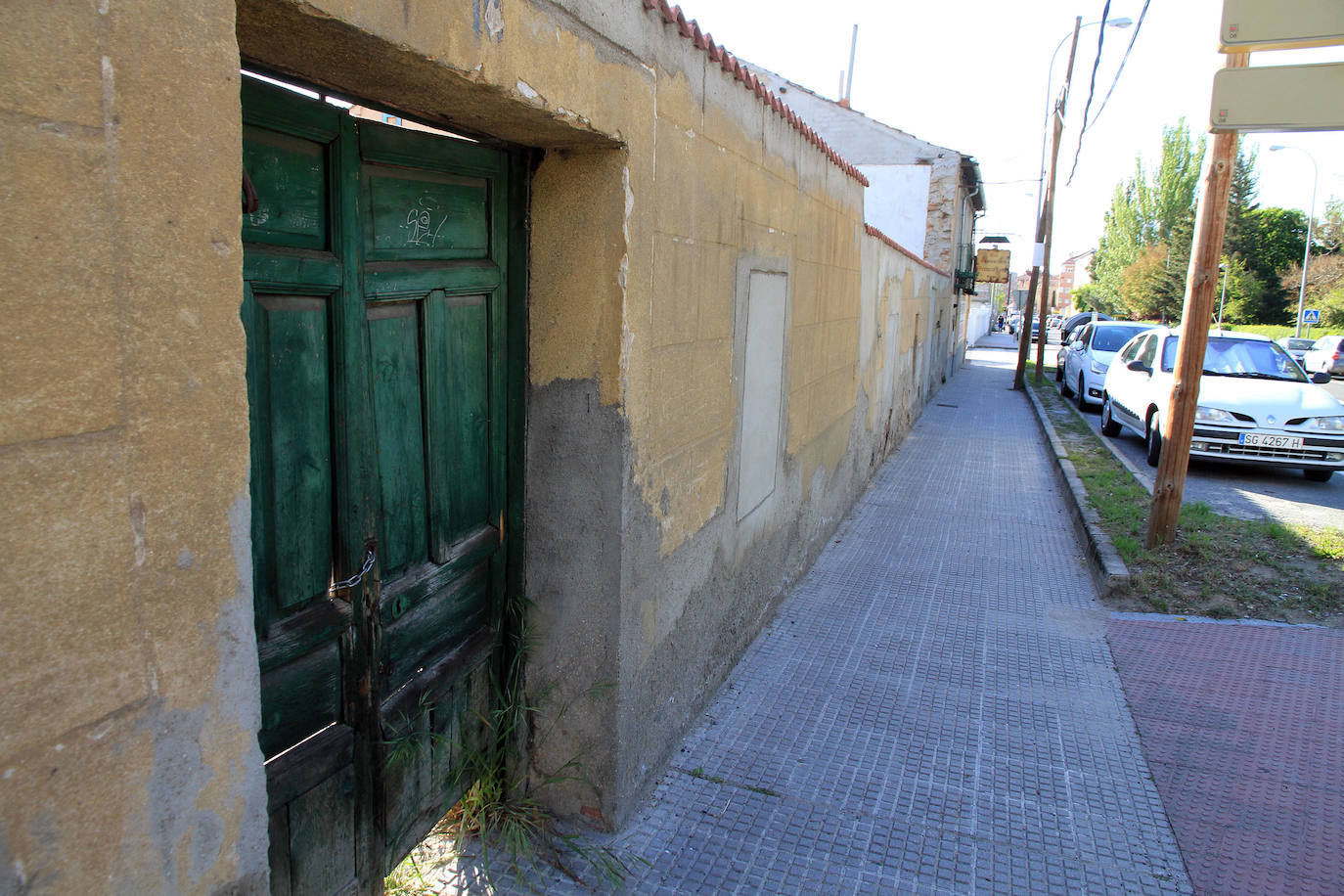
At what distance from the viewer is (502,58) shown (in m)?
2.15

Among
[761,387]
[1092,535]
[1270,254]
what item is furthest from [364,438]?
[1270,254]

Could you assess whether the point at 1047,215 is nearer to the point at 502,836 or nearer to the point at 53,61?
the point at 502,836

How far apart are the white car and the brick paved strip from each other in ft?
13.7

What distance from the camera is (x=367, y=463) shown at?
2373mm

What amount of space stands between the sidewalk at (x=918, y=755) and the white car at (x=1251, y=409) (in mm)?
4066

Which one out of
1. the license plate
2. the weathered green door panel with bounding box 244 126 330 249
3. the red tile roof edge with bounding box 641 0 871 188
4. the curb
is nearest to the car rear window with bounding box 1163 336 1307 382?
the license plate

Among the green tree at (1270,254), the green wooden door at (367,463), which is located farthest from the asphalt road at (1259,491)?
the green tree at (1270,254)

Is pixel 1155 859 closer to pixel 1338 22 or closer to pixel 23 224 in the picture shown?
pixel 23 224

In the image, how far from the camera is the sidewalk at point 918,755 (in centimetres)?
307

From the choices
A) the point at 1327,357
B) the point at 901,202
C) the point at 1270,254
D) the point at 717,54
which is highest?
the point at 1270,254

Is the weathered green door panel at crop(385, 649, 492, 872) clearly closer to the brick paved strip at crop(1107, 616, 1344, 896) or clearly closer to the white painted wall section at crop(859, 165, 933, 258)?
the brick paved strip at crop(1107, 616, 1344, 896)

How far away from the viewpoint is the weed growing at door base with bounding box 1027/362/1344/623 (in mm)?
5754

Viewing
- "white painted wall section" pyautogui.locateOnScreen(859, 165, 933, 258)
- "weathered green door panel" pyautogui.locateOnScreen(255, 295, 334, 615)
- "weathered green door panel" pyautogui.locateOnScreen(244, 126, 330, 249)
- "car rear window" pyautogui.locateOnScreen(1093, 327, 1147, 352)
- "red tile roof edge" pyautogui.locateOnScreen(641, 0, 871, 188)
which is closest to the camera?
"weathered green door panel" pyautogui.locateOnScreen(244, 126, 330, 249)

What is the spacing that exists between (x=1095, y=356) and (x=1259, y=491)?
24.6 feet
